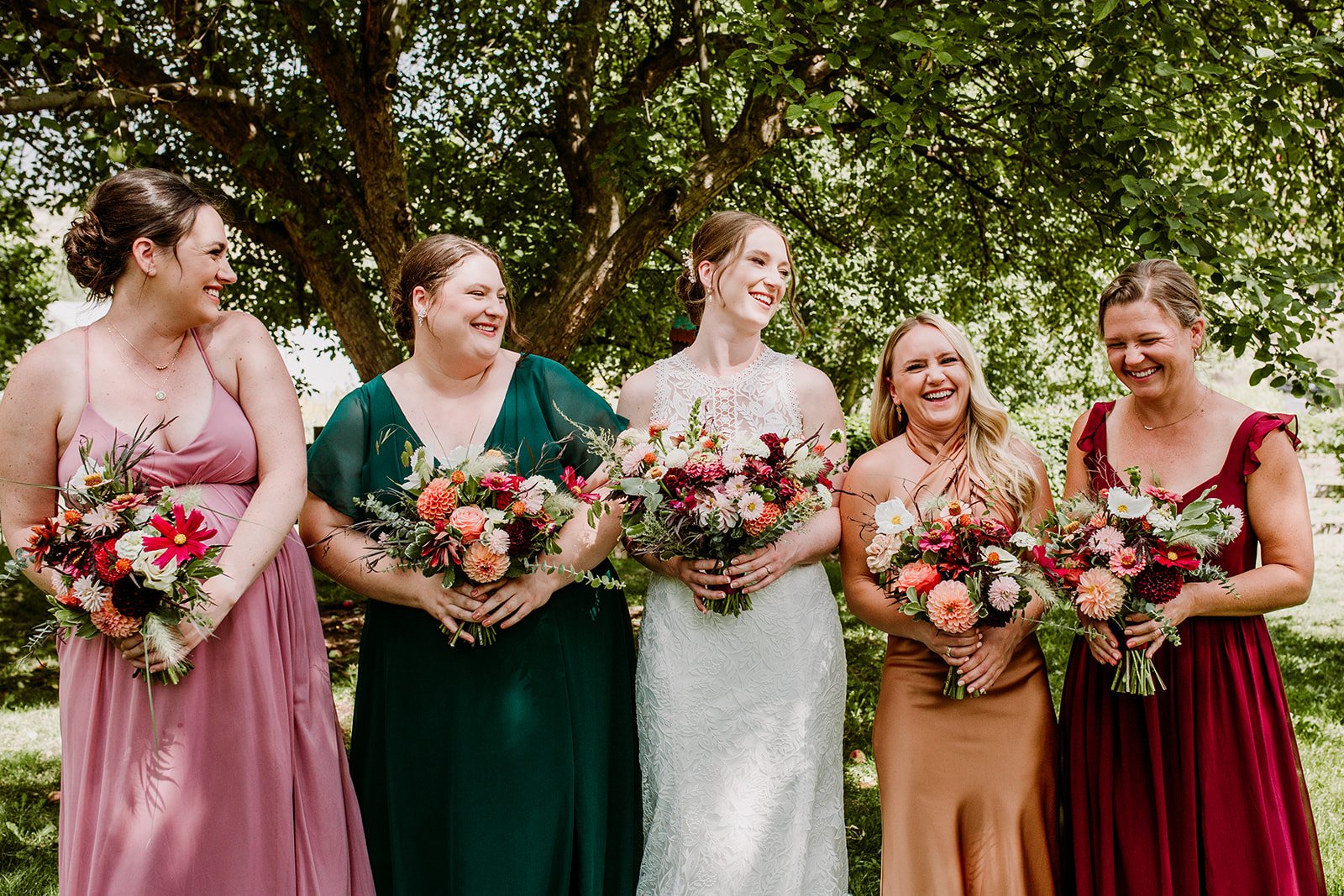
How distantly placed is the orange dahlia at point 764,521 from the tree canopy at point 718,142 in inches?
96.2

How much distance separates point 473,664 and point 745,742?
3.42ft

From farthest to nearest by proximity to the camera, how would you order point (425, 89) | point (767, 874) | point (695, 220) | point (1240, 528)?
1. point (695, 220)
2. point (425, 89)
3. point (767, 874)
4. point (1240, 528)

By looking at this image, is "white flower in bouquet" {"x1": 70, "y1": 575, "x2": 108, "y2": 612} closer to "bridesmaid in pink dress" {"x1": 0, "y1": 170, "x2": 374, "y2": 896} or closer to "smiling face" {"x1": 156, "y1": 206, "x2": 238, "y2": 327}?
"bridesmaid in pink dress" {"x1": 0, "y1": 170, "x2": 374, "y2": 896}

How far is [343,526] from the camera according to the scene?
3.66m

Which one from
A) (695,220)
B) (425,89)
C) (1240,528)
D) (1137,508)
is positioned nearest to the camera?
(1137,508)

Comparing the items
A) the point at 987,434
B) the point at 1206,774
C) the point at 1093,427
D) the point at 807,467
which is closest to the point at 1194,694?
the point at 1206,774

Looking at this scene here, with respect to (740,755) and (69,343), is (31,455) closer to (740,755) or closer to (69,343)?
(69,343)

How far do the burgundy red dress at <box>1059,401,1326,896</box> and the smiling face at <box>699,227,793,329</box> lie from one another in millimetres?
1457

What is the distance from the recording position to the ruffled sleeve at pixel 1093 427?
12.4 feet

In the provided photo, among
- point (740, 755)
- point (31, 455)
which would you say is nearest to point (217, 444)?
point (31, 455)

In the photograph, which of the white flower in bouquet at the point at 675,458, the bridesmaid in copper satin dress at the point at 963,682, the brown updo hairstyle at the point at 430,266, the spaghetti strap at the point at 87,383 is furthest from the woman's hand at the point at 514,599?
the spaghetti strap at the point at 87,383

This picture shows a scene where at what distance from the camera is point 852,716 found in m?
7.58

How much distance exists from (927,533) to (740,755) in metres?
1.14

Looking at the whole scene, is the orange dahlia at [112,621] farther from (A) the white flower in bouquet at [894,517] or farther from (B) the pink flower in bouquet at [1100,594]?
(B) the pink flower in bouquet at [1100,594]
